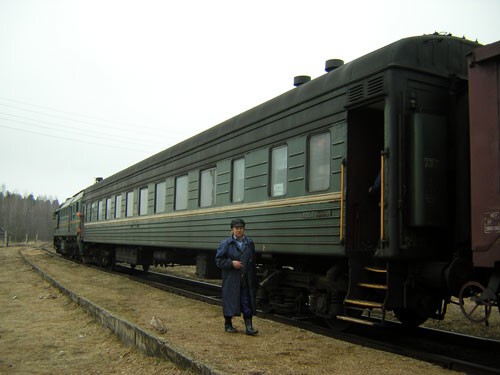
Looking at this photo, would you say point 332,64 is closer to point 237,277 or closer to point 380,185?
point 380,185

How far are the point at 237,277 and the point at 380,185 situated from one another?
7.25 feet

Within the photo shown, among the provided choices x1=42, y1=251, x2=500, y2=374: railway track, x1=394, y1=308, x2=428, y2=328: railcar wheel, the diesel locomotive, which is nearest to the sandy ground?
x1=42, y1=251, x2=500, y2=374: railway track

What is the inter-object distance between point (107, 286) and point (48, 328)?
227 inches

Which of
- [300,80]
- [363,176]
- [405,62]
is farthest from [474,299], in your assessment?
[300,80]

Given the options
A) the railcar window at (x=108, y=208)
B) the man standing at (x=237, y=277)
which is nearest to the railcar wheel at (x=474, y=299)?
the man standing at (x=237, y=277)

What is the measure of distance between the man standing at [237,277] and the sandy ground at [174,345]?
309 mm

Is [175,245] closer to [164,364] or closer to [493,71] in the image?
[164,364]

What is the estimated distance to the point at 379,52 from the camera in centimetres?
657

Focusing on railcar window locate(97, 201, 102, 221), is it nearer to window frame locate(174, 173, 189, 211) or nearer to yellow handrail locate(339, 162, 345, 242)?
window frame locate(174, 173, 189, 211)

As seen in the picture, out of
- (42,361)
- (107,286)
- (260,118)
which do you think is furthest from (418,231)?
(107,286)

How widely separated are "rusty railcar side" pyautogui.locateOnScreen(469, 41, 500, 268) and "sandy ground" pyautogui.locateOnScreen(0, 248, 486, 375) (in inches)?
54.1

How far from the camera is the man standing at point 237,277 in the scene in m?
6.66

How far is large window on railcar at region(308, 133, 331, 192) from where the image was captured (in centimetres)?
730

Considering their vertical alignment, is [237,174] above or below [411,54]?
below
